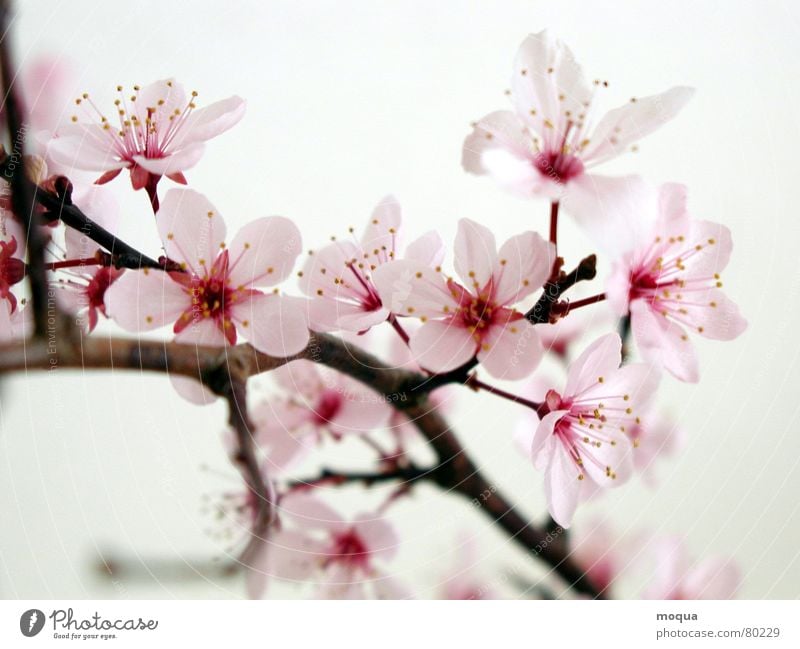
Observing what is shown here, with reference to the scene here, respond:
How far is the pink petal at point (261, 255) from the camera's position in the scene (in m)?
0.56

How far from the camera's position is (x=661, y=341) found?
59 cm

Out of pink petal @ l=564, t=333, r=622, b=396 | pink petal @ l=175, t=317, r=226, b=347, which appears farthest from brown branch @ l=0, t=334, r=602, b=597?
pink petal @ l=564, t=333, r=622, b=396

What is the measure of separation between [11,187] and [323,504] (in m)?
0.34

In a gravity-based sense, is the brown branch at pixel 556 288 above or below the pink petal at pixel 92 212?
below

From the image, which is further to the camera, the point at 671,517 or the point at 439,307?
the point at 671,517

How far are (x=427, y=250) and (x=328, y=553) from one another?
0.25 m

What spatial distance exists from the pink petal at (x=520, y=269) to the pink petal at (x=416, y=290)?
0.11 ft

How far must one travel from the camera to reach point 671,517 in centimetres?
66

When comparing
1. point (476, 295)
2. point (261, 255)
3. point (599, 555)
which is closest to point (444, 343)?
point (476, 295)

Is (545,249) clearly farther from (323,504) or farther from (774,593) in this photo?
(774,593)

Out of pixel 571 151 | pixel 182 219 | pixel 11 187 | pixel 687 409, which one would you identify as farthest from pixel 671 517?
pixel 11 187

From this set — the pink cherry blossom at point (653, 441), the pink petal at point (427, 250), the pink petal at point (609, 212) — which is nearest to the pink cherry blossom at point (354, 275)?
the pink petal at point (427, 250)

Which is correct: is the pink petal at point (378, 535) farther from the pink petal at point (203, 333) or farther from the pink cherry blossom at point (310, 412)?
the pink petal at point (203, 333)

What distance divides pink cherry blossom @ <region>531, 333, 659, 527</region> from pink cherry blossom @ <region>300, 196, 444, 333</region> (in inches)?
5.1
